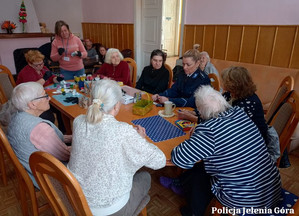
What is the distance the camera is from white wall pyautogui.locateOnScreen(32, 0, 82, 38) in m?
6.29

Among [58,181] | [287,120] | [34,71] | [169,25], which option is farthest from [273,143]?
[169,25]

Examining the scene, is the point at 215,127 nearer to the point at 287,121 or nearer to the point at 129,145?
the point at 129,145

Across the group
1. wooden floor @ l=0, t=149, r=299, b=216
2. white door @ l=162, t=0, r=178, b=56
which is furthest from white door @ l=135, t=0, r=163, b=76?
wooden floor @ l=0, t=149, r=299, b=216

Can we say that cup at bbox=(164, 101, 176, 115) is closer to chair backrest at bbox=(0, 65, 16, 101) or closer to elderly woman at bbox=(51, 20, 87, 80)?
chair backrest at bbox=(0, 65, 16, 101)

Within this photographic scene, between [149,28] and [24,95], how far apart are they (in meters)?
4.45

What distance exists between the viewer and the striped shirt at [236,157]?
3.58 feet

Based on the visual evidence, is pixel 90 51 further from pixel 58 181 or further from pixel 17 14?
pixel 58 181

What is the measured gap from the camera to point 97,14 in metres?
6.46

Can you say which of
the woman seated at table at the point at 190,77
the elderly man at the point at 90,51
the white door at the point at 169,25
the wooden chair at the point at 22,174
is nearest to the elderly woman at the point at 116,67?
the woman seated at table at the point at 190,77

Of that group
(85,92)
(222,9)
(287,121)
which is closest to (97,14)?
(222,9)

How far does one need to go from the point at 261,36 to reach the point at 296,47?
53cm

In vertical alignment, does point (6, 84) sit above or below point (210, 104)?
below

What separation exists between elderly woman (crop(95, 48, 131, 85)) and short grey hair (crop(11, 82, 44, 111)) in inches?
59.7

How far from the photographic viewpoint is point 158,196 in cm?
185
